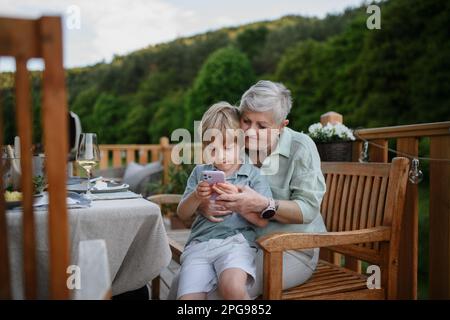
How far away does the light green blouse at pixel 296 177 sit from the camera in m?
1.59

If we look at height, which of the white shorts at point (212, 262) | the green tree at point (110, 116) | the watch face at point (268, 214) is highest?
the green tree at point (110, 116)

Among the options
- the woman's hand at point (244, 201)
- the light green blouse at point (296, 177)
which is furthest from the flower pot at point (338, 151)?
the woman's hand at point (244, 201)

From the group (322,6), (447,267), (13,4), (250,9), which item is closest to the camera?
(447,267)

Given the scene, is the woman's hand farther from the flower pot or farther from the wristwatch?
the flower pot

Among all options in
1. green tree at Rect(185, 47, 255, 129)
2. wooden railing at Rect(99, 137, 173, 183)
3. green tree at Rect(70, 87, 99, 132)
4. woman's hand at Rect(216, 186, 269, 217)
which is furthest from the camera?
green tree at Rect(185, 47, 255, 129)

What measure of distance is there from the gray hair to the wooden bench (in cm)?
50

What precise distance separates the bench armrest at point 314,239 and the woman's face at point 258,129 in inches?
18.1

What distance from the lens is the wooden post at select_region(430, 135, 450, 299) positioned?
1.83 metres

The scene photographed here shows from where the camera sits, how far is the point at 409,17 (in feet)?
29.3

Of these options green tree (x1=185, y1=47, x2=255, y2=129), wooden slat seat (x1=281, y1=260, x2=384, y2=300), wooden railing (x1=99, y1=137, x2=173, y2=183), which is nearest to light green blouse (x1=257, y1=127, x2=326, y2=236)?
wooden slat seat (x1=281, y1=260, x2=384, y2=300)

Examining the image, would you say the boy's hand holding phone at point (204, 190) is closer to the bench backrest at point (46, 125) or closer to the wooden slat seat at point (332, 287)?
the wooden slat seat at point (332, 287)
